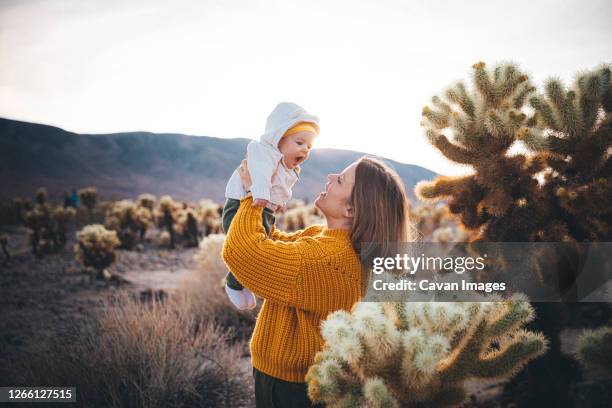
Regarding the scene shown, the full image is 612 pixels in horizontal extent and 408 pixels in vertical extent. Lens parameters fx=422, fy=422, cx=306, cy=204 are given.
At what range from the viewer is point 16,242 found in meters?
12.8

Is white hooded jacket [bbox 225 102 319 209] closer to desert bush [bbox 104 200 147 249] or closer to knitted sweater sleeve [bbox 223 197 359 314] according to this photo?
knitted sweater sleeve [bbox 223 197 359 314]

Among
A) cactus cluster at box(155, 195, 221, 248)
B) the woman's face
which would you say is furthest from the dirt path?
the woman's face

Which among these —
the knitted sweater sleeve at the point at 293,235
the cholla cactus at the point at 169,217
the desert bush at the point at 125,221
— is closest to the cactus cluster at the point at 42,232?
the desert bush at the point at 125,221

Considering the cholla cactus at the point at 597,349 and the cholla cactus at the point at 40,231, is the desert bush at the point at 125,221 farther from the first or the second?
the cholla cactus at the point at 597,349

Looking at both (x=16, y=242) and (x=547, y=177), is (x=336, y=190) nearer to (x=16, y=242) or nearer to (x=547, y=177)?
(x=547, y=177)

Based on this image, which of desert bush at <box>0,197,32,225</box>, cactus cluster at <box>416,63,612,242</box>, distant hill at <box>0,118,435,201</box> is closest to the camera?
cactus cluster at <box>416,63,612,242</box>

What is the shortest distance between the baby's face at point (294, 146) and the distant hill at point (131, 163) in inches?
1584

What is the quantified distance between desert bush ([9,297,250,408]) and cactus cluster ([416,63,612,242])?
2.68 m

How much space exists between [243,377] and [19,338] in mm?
3506

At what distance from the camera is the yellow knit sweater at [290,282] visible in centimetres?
194

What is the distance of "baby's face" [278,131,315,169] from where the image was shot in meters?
2.38

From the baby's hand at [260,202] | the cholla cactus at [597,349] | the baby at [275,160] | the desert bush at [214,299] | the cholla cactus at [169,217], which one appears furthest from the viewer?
the cholla cactus at [169,217]

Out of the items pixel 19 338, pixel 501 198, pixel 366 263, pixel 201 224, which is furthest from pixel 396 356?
pixel 201 224

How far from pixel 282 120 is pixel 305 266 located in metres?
0.85
